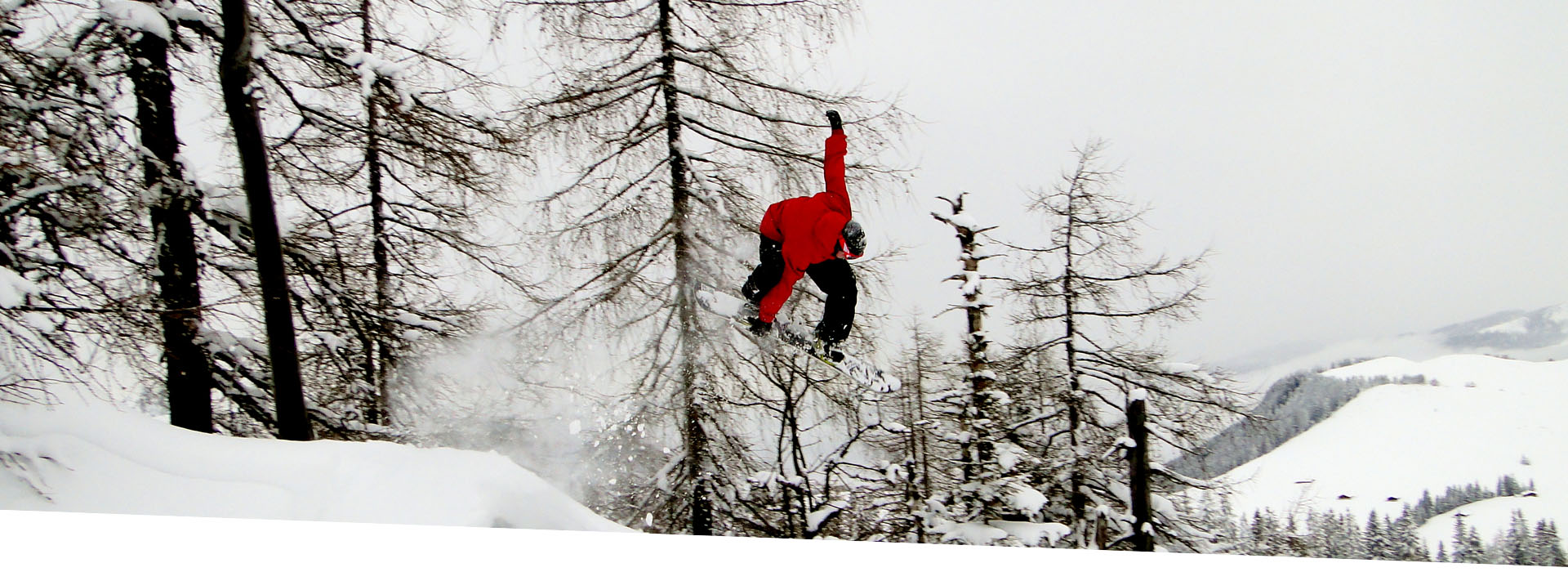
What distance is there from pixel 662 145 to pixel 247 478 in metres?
2.06

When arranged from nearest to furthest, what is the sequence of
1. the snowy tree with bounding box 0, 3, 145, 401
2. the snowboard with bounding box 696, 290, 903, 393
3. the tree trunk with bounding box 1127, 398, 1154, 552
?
the snowy tree with bounding box 0, 3, 145, 401 → the snowboard with bounding box 696, 290, 903, 393 → the tree trunk with bounding box 1127, 398, 1154, 552

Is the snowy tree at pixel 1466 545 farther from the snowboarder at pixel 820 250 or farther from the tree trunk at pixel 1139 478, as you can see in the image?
the snowboarder at pixel 820 250

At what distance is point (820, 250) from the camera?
2643 millimetres

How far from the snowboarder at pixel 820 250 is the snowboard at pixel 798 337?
4.8 inches

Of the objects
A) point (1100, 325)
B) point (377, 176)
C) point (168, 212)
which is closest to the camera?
point (168, 212)

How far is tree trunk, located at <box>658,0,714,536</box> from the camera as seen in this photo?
3.44m

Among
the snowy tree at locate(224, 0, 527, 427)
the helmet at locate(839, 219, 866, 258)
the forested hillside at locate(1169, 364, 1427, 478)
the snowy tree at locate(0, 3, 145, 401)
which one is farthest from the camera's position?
the snowy tree at locate(224, 0, 527, 427)

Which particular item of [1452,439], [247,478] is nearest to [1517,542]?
[1452,439]

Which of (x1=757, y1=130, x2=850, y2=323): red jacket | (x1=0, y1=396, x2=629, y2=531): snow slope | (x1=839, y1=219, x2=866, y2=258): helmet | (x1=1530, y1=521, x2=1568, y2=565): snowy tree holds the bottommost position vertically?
(x1=1530, y1=521, x2=1568, y2=565): snowy tree

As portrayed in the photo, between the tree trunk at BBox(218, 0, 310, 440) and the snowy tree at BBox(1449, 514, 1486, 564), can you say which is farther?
the tree trunk at BBox(218, 0, 310, 440)

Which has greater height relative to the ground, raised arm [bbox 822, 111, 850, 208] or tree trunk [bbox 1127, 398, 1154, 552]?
raised arm [bbox 822, 111, 850, 208]

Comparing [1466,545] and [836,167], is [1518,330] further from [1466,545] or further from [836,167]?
[836,167]

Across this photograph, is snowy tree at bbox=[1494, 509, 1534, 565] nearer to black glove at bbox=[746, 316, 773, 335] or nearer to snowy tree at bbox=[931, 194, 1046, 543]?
snowy tree at bbox=[931, 194, 1046, 543]

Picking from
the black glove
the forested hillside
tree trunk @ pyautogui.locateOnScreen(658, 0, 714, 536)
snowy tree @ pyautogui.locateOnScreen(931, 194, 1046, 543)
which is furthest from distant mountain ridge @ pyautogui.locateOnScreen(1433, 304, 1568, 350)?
tree trunk @ pyautogui.locateOnScreen(658, 0, 714, 536)
